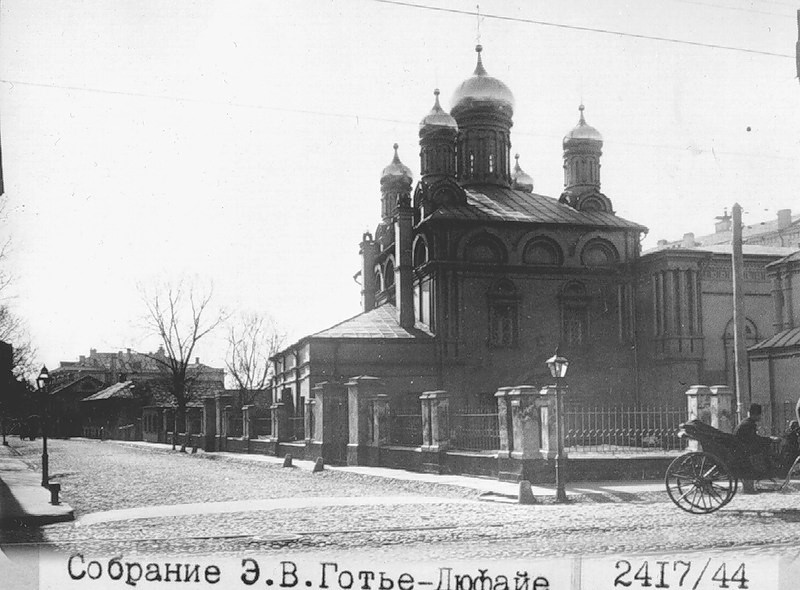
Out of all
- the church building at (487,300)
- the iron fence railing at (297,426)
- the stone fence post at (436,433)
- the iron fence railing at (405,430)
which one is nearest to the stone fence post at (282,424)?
the iron fence railing at (297,426)

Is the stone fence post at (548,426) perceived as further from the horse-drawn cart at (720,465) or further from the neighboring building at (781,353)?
the neighboring building at (781,353)

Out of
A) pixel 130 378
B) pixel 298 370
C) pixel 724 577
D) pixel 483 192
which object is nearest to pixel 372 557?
pixel 724 577

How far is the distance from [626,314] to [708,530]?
21571 millimetres

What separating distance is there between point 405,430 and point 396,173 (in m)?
20.6

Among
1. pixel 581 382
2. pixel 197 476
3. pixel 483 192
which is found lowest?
pixel 197 476

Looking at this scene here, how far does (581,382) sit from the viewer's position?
30703mm

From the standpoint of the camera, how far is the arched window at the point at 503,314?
3045 cm

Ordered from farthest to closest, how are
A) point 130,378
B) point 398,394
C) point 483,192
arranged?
point 130,378, point 483,192, point 398,394

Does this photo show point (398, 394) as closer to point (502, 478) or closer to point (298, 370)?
point (298, 370)

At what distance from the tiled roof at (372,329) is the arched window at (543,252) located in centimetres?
449

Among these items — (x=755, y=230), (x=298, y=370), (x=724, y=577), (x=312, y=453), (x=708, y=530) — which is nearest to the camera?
(x=724, y=577)

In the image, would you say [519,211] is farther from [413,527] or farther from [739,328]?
[413,527]

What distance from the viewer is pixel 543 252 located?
102 ft

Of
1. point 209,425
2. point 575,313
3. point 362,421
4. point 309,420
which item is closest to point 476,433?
point 362,421
